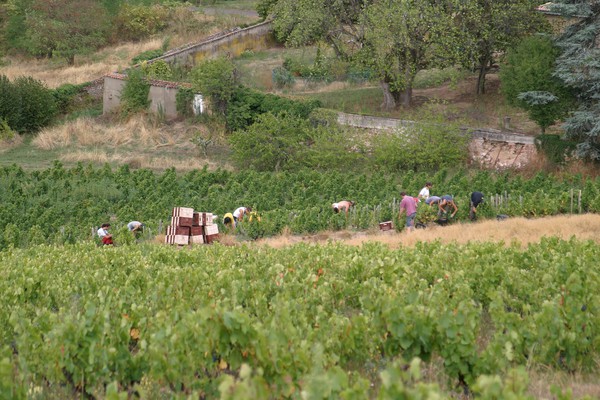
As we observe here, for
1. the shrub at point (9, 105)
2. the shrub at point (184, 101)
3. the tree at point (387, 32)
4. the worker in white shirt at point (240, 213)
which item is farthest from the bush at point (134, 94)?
the worker in white shirt at point (240, 213)

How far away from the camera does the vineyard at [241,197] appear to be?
25.0 metres

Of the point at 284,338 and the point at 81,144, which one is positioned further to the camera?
the point at 81,144

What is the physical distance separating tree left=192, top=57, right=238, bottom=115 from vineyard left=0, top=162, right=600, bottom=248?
725 cm

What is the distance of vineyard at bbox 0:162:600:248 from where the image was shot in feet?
82.1

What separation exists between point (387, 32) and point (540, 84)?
682cm

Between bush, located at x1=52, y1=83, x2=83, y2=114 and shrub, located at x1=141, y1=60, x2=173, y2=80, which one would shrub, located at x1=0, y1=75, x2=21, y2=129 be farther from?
shrub, located at x1=141, y1=60, x2=173, y2=80

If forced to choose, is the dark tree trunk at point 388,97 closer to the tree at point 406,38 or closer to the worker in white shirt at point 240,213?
the tree at point 406,38

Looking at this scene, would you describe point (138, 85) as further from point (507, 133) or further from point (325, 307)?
point (325, 307)

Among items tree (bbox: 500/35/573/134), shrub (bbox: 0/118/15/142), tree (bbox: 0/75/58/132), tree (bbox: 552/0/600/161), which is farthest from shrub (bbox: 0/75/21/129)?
tree (bbox: 552/0/600/161)

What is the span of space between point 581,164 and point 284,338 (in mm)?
23825

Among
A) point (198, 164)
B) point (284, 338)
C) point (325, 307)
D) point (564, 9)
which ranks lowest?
point (198, 164)

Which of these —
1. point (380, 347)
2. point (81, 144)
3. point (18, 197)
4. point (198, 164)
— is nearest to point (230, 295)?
point (380, 347)

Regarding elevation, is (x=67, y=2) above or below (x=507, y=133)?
above

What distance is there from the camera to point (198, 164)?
119 ft
